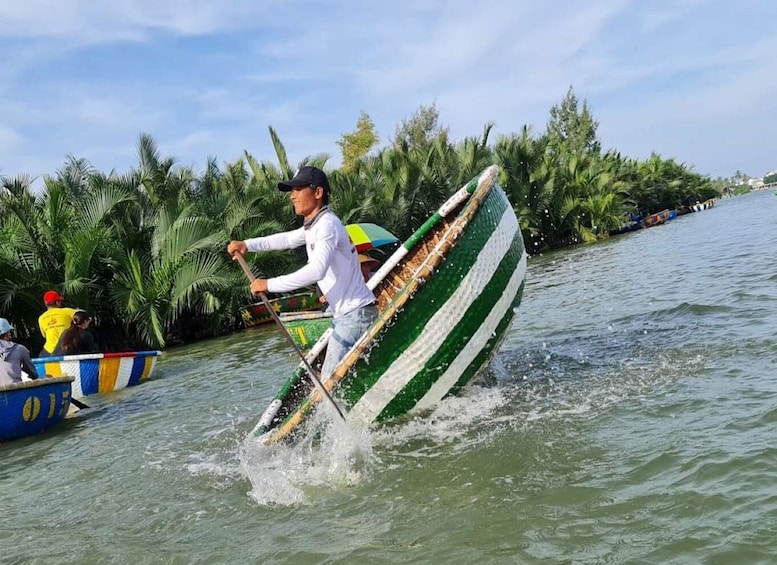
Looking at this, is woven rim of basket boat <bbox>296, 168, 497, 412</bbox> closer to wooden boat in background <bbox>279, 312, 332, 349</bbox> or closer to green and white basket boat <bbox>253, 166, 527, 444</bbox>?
green and white basket boat <bbox>253, 166, 527, 444</bbox>

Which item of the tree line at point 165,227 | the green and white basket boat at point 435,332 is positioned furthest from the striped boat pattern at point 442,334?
the tree line at point 165,227

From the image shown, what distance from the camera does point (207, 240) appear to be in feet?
55.9

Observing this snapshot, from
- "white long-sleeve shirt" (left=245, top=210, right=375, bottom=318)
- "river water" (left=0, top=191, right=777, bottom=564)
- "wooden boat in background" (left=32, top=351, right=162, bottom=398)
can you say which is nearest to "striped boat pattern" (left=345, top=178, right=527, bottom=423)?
"river water" (left=0, top=191, right=777, bottom=564)

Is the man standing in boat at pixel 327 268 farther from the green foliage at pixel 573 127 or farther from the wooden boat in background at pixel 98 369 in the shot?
the green foliage at pixel 573 127

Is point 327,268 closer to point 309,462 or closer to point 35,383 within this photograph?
point 309,462

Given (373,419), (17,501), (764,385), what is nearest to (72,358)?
(17,501)

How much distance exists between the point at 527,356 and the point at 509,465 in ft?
11.8

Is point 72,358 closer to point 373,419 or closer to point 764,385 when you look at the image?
point 373,419

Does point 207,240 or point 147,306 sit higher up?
point 207,240

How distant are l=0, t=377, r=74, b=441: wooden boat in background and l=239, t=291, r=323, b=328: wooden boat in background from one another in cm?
907

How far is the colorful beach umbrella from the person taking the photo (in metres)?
13.3

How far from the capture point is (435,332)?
5.42m

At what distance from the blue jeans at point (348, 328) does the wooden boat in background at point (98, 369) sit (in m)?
5.70

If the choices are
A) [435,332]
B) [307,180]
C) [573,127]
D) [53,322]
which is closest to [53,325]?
[53,322]
